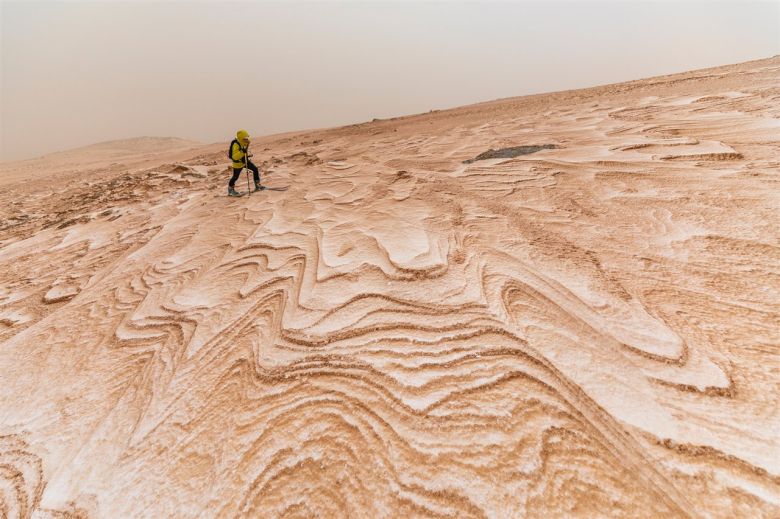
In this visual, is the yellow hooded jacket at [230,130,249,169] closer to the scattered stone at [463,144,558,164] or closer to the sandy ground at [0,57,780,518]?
the sandy ground at [0,57,780,518]

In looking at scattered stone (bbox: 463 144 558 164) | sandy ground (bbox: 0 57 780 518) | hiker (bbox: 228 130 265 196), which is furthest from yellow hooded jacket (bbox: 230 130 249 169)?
scattered stone (bbox: 463 144 558 164)

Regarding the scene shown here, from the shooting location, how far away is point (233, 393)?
6.51ft

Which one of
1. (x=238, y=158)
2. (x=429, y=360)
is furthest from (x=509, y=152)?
(x=429, y=360)

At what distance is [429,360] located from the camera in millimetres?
1941

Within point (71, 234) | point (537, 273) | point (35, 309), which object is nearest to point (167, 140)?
point (71, 234)

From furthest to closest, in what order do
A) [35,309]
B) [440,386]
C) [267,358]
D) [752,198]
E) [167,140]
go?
1. [167,140]
2. [35,309]
3. [752,198]
4. [267,358]
5. [440,386]

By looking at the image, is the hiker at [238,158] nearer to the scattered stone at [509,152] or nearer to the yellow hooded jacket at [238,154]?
the yellow hooded jacket at [238,154]

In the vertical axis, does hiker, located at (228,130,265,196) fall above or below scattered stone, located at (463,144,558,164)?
above

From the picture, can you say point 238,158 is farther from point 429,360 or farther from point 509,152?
point 429,360

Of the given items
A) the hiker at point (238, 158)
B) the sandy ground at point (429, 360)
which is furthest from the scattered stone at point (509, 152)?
the hiker at point (238, 158)

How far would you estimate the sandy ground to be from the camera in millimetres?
1394

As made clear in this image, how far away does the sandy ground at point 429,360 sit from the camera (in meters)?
1.39

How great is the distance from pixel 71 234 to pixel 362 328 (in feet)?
19.3

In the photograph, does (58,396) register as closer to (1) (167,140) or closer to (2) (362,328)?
(2) (362,328)
